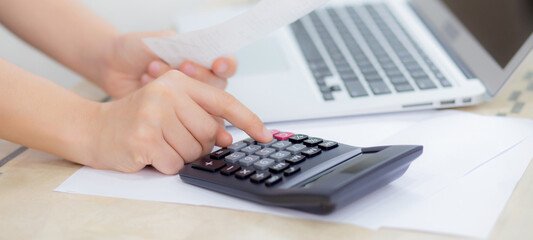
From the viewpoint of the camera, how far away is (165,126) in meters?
0.52

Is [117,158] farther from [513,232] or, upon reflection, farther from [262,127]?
[513,232]

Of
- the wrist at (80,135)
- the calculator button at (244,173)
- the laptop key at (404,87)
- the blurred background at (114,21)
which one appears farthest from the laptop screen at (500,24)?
the blurred background at (114,21)

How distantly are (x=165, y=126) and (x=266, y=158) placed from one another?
4.3 inches

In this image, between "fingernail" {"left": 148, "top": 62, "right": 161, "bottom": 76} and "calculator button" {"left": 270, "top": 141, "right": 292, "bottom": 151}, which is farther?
"fingernail" {"left": 148, "top": 62, "right": 161, "bottom": 76}

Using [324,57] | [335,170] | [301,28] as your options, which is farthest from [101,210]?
[301,28]

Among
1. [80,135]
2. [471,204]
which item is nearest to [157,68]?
[80,135]

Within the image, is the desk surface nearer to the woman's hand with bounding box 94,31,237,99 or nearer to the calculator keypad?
the calculator keypad

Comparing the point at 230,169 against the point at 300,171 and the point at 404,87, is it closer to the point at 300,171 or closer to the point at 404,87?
the point at 300,171

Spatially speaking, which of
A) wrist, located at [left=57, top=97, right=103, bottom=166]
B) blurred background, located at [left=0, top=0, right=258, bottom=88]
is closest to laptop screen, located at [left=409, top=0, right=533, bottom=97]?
wrist, located at [left=57, top=97, right=103, bottom=166]

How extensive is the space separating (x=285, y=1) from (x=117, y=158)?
0.22 metres

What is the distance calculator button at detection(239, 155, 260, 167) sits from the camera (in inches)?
18.6

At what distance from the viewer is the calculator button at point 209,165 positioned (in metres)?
0.48

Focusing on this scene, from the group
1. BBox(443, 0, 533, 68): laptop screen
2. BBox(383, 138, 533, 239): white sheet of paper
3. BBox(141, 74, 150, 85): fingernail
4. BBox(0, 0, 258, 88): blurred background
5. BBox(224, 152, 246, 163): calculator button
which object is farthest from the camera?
BBox(0, 0, 258, 88): blurred background

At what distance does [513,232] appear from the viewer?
0.38 meters
